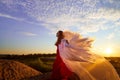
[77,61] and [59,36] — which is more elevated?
[59,36]

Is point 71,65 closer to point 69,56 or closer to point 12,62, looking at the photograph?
point 69,56

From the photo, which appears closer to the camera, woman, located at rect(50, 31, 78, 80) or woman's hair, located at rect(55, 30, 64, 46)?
woman, located at rect(50, 31, 78, 80)

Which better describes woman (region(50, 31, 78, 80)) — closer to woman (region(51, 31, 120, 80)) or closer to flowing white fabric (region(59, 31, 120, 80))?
woman (region(51, 31, 120, 80))

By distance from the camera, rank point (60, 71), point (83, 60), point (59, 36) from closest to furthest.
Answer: point (60, 71) → point (83, 60) → point (59, 36)

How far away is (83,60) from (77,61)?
0.27 m

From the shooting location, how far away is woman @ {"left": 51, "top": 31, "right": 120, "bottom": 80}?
1090cm

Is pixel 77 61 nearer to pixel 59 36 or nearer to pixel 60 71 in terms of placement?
pixel 60 71

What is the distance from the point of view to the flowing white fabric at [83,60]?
35.8ft

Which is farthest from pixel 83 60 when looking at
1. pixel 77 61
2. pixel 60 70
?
pixel 60 70

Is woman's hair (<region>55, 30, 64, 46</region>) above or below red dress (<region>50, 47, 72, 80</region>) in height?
above

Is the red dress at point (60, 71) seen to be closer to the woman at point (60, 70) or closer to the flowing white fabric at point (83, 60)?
the woman at point (60, 70)

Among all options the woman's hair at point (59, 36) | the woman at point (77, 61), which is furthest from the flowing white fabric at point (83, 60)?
the woman's hair at point (59, 36)

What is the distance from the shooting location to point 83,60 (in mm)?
11375

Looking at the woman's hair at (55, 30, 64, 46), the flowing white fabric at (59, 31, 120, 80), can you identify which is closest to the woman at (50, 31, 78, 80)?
the woman's hair at (55, 30, 64, 46)
